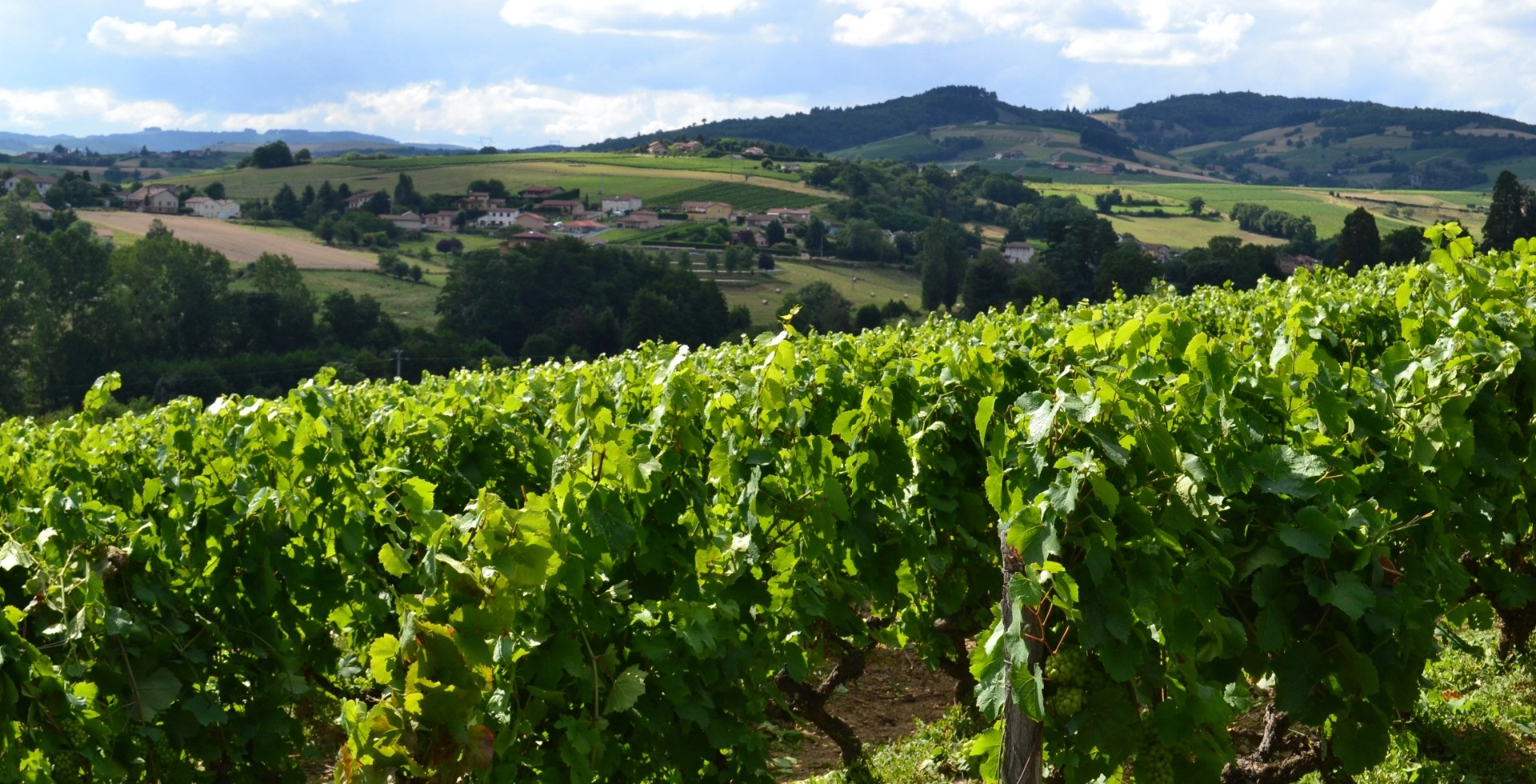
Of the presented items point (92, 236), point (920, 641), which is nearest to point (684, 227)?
point (92, 236)

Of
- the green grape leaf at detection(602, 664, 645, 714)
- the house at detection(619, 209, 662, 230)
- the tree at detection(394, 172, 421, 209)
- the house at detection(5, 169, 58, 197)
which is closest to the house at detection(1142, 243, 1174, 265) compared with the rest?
the house at detection(619, 209, 662, 230)

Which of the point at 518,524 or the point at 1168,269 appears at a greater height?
the point at 518,524

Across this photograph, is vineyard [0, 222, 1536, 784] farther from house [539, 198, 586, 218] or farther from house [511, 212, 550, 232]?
house [539, 198, 586, 218]

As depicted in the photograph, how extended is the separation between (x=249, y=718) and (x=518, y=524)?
2396 millimetres

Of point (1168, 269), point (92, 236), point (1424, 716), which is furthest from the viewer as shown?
point (92, 236)

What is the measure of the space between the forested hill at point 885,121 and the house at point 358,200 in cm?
7644

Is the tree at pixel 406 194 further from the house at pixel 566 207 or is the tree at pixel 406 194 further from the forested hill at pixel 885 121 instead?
the forested hill at pixel 885 121

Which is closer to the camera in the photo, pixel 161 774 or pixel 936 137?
pixel 161 774

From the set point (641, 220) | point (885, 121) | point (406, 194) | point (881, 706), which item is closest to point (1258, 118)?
point (885, 121)

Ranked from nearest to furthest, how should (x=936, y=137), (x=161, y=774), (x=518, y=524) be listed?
(x=518, y=524) → (x=161, y=774) → (x=936, y=137)

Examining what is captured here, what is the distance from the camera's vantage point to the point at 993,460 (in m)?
2.90

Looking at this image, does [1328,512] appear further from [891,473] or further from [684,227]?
[684,227]

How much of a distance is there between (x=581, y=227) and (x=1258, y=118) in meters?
130

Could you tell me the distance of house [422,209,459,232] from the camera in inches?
3314
